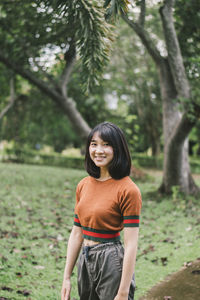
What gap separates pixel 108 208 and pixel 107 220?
0.26ft

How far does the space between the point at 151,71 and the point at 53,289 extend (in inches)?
553

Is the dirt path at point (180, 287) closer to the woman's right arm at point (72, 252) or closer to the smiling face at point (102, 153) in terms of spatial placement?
the woman's right arm at point (72, 252)

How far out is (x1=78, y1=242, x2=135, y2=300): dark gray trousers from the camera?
6.51ft

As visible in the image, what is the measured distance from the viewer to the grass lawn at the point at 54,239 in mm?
3908

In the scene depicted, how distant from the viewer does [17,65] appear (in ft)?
33.1

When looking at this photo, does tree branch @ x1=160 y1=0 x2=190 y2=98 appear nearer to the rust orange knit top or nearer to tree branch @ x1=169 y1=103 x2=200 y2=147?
tree branch @ x1=169 y1=103 x2=200 y2=147

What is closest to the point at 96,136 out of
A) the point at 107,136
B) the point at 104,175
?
the point at 107,136

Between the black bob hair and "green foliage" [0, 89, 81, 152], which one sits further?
"green foliage" [0, 89, 81, 152]

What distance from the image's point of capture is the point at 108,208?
1993mm

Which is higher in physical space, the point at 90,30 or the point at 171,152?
the point at 90,30

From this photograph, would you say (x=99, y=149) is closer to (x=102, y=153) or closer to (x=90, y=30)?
(x=102, y=153)

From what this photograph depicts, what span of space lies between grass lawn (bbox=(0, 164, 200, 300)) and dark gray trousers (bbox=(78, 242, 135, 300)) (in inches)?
62.9

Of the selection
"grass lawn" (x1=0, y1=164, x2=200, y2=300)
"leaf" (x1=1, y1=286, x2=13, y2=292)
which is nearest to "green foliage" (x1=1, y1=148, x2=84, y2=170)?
"grass lawn" (x1=0, y1=164, x2=200, y2=300)

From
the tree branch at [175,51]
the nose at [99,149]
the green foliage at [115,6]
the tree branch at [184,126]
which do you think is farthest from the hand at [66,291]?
the tree branch at [175,51]
